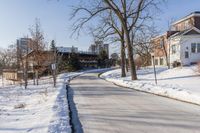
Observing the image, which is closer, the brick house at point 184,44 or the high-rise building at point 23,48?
the high-rise building at point 23,48

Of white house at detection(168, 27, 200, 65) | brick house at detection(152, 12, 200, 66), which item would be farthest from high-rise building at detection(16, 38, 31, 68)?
white house at detection(168, 27, 200, 65)

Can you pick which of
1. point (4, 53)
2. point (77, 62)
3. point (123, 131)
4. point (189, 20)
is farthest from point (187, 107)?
point (4, 53)

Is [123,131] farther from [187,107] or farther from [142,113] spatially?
[187,107]

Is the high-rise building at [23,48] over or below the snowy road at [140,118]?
over

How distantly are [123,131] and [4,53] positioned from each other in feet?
357

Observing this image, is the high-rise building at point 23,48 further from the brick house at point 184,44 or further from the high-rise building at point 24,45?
the brick house at point 184,44

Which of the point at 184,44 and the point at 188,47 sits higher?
the point at 184,44

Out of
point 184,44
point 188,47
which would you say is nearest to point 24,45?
point 184,44

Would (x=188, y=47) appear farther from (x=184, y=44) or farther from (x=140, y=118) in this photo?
(x=140, y=118)

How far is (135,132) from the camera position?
30.3 feet

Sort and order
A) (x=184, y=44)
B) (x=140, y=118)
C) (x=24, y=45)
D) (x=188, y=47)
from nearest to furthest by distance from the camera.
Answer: (x=140, y=118) < (x=24, y=45) < (x=188, y=47) < (x=184, y=44)

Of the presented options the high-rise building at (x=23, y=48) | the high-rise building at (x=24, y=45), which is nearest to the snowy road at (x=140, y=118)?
the high-rise building at (x=23, y=48)

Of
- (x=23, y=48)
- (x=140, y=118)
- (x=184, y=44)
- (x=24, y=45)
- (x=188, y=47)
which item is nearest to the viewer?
(x=140, y=118)

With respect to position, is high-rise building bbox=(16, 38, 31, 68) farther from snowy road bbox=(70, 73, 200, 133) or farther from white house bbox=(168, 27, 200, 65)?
snowy road bbox=(70, 73, 200, 133)
